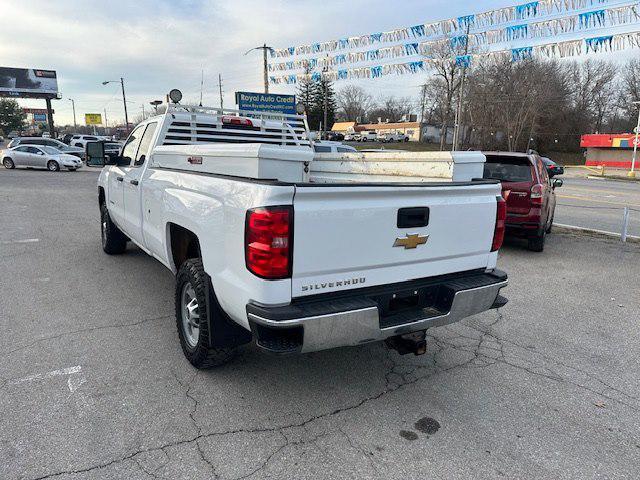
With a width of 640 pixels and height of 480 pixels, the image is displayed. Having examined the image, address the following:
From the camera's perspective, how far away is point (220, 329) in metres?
3.26

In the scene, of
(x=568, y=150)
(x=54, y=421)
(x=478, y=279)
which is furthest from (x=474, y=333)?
(x=568, y=150)

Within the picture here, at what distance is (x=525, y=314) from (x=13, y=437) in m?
4.68

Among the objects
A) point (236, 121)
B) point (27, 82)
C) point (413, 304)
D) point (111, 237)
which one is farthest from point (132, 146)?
point (27, 82)

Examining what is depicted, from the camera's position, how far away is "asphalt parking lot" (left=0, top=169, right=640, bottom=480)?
8.57 ft

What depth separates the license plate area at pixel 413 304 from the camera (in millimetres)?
3051

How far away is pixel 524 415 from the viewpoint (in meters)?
3.13

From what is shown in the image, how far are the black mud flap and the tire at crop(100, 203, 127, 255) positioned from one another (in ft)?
13.7

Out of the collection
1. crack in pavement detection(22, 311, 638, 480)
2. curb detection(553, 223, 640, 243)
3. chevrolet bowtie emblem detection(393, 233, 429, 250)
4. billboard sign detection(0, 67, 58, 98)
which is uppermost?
billboard sign detection(0, 67, 58, 98)

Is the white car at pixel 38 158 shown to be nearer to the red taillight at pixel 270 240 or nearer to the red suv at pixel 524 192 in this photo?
the red suv at pixel 524 192

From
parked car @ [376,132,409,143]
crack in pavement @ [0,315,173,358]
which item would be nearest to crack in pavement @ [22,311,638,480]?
crack in pavement @ [0,315,173,358]

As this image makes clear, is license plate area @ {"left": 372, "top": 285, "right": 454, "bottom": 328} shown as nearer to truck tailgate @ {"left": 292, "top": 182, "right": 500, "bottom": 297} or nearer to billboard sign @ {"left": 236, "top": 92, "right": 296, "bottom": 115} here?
truck tailgate @ {"left": 292, "top": 182, "right": 500, "bottom": 297}

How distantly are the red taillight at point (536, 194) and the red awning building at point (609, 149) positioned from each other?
51.0 m

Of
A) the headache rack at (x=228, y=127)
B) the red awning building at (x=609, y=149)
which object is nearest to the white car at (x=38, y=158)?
the headache rack at (x=228, y=127)

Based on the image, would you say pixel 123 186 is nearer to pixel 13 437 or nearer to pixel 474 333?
pixel 13 437
